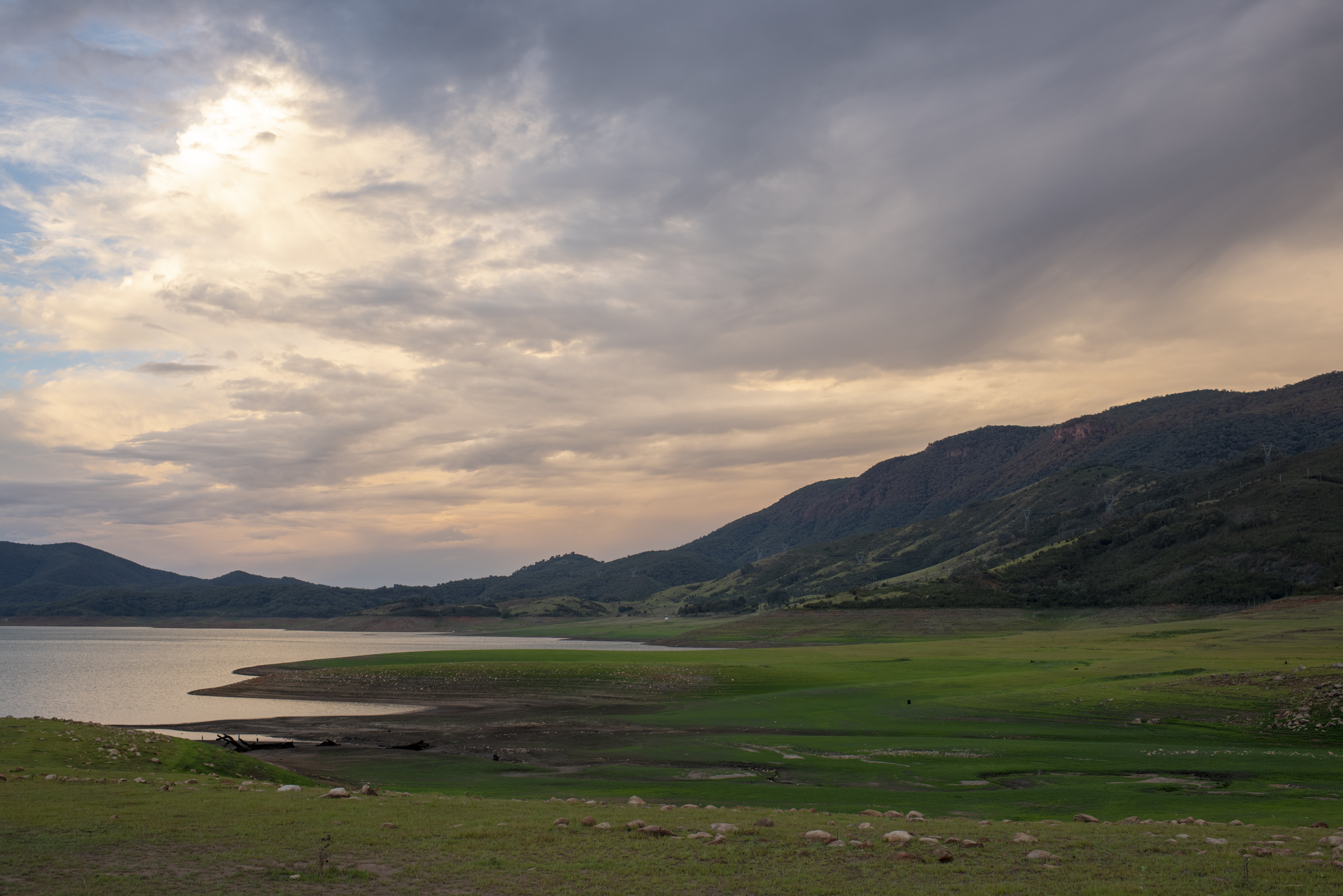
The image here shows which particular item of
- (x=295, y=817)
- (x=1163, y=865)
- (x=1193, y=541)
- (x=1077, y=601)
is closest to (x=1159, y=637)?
(x=1077, y=601)

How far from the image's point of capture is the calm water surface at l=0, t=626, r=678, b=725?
61.7m

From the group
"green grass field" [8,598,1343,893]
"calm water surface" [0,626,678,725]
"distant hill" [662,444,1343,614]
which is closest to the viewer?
"green grass field" [8,598,1343,893]

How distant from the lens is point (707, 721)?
167 feet

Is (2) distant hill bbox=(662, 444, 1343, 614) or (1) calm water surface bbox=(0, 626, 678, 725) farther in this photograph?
(2) distant hill bbox=(662, 444, 1343, 614)

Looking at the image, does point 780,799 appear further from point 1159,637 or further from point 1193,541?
point 1193,541

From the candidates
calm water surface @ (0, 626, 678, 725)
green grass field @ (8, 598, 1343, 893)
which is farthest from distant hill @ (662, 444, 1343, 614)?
green grass field @ (8, 598, 1343, 893)

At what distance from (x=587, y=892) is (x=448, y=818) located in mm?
7765

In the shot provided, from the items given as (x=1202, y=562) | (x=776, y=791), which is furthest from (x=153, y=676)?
(x=1202, y=562)

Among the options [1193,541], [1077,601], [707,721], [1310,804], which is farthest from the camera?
[1193,541]

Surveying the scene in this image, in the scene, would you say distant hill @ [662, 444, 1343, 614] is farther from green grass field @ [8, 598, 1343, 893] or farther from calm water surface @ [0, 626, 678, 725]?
green grass field @ [8, 598, 1343, 893]

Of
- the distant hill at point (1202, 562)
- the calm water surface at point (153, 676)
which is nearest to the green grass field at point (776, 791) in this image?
the calm water surface at point (153, 676)

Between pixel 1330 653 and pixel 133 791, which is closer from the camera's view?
pixel 133 791

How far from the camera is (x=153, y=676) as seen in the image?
308 ft

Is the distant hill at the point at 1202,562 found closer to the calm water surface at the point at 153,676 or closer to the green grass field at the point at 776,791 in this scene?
the calm water surface at the point at 153,676
